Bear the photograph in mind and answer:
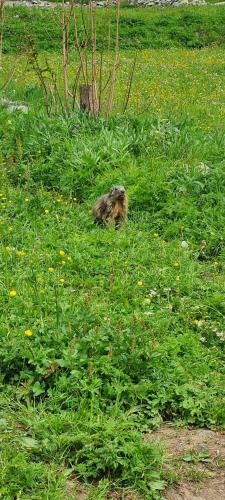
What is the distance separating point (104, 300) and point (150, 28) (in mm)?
18780

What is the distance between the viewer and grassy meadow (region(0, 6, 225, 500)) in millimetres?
3732

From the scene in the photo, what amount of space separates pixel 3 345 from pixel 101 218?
2.62 meters

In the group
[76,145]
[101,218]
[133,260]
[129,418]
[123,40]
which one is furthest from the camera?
[123,40]

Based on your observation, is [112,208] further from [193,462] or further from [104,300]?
[193,462]

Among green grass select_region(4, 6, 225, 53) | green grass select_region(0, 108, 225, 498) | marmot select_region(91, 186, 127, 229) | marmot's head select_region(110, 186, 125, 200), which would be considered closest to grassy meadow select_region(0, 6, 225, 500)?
green grass select_region(0, 108, 225, 498)

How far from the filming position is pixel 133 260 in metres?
5.93

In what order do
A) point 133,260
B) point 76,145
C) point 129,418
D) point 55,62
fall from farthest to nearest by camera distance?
point 55,62, point 76,145, point 133,260, point 129,418

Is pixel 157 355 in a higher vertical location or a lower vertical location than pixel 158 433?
higher

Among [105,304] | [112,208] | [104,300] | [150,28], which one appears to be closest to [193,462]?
[105,304]

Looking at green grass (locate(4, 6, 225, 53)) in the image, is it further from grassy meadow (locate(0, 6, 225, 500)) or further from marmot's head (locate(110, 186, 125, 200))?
marmot's head (locate(110, 186, 125, 200))

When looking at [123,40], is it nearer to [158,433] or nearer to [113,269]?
[113,269]

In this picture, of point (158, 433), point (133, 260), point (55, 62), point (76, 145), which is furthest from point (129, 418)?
point (55, 62)

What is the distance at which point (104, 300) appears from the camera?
16.9ft

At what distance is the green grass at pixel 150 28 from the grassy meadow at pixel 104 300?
1235 cm
